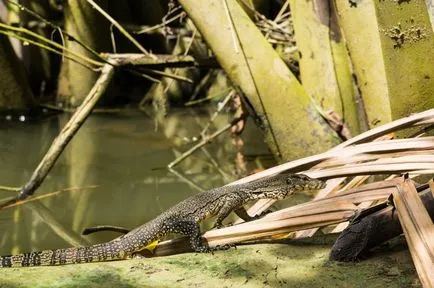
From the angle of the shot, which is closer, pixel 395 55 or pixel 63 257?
pixel 63 257

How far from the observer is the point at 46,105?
392 inches

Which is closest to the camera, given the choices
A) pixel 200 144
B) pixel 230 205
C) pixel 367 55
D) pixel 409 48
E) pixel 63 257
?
pixel 63 257

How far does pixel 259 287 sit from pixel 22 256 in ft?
3.75

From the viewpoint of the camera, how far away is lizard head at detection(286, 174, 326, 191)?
3.20 metres

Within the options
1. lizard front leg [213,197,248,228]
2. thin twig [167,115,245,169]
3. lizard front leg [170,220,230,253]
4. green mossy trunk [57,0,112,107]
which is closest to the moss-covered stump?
lizard front leg [170,220,230,253]

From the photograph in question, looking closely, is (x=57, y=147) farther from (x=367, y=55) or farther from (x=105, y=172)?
(x=367, y=55)

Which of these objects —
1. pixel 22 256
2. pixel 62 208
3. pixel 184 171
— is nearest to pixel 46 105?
pixel 184 171

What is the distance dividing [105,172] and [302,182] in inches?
125

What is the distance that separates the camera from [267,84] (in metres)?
5.07

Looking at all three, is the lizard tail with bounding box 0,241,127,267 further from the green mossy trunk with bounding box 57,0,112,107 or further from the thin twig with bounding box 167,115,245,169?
the green mossy trunk with bounding box 57,0,112,107

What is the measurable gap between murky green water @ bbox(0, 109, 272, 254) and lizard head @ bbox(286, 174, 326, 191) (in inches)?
59.0

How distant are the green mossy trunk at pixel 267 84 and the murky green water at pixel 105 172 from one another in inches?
36.5

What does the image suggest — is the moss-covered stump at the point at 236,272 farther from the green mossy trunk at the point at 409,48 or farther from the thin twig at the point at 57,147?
the thin twig at the point at 57,147

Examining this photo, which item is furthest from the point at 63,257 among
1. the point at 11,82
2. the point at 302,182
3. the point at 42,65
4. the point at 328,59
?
the point at 42,65
